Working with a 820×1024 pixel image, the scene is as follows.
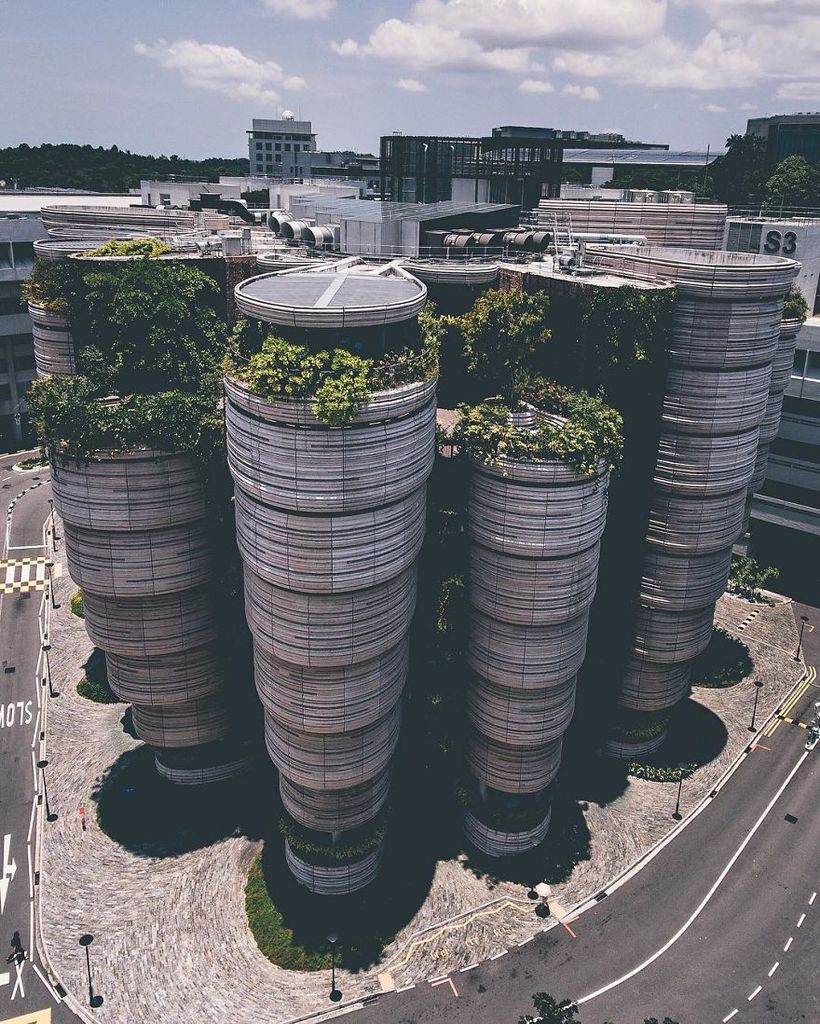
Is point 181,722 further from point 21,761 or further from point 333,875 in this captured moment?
point 21,761

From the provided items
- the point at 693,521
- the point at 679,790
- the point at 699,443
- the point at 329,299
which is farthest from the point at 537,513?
the point at 679,790

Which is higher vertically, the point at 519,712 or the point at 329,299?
the point at 329,299

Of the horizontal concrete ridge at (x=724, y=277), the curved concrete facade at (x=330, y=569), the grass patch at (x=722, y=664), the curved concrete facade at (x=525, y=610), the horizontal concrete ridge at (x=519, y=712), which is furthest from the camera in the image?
the grass patch at (x=722, y=664)

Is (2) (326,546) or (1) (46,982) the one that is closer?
(2) (326,546)

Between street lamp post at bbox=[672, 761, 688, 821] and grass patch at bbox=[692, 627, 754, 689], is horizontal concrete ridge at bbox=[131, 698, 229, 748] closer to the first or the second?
street lamp post at bbox=[672, 761, 688, 821]

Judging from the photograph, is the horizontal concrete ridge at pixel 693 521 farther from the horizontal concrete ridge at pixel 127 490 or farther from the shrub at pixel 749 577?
the shrub at pixel 749 577

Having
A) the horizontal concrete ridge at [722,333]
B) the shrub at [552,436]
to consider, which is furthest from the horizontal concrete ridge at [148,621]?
the horizontal concrete ridge at [722,333]
